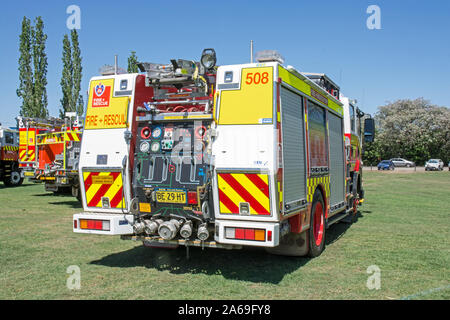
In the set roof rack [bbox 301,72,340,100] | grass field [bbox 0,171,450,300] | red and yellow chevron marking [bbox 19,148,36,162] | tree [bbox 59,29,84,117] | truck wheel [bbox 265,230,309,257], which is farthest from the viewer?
tree [bbox 59,29,84,117]

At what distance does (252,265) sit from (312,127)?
2462 mm

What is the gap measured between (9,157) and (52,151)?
850 centimetres

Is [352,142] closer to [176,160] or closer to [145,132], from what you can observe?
[176,160]

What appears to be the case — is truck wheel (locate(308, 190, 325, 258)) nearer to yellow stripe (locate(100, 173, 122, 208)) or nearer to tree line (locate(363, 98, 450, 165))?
yellow stripe (locate(100, 173, 122, 208))

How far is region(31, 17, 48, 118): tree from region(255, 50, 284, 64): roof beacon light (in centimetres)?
2960

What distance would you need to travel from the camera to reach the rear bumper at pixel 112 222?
6.20 meters

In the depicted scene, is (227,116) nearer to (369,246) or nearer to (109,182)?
(109,182)

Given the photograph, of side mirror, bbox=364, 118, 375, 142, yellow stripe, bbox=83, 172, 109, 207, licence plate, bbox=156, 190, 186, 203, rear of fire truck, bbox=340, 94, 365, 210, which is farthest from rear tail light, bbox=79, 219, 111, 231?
side mirror, bbox=364, 118, 375, 142

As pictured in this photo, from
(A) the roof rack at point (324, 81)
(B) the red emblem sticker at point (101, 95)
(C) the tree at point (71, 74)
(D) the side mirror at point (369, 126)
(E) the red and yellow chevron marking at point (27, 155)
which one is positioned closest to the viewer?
(B) the red emblem sticker at point (101, 95)

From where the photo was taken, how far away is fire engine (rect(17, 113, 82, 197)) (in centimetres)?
1377

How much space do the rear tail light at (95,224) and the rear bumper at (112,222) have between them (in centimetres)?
3

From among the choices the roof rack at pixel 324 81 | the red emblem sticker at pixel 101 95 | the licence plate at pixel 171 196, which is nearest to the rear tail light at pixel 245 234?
the licence plate at pixel 171 196

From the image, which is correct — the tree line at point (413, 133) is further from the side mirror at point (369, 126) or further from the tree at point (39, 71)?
the side mirror at point (369, 126)
